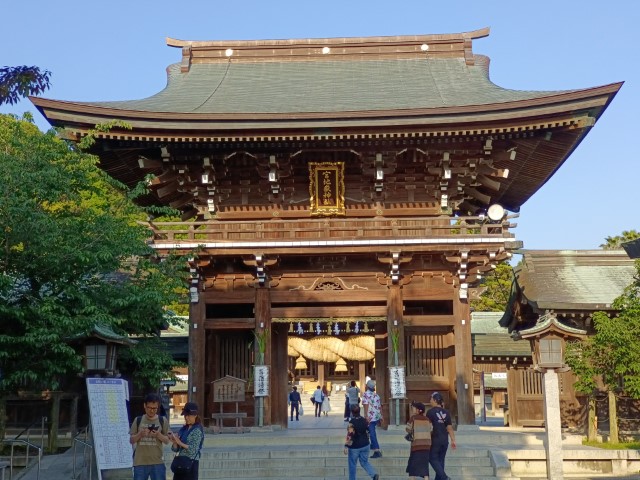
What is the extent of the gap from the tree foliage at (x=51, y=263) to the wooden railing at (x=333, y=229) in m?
3.61

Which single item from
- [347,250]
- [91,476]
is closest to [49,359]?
[91,476]

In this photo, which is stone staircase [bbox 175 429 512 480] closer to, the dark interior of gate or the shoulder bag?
the dark interior of gate

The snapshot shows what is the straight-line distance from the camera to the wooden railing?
1909 cm

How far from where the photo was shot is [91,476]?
14078 mm

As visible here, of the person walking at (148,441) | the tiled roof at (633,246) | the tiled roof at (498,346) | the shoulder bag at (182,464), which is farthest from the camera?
the tiled roof at (498,346)

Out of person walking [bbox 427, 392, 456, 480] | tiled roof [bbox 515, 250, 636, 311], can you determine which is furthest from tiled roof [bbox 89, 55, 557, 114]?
person walking [bbox 427, 392, 456, 480]

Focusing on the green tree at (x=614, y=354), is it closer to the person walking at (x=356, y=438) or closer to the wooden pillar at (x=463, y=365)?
the wooden pillar at (x=463, y=365)

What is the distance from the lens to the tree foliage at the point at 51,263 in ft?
43.6

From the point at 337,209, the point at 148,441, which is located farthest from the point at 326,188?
the point at 148,441

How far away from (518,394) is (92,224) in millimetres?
15085

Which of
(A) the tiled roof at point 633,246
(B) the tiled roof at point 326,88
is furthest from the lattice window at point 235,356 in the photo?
(A) the tiled roof at point 633,246

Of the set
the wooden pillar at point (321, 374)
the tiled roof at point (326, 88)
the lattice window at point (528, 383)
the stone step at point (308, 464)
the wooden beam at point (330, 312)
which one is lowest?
the stone step at point (308, 464)

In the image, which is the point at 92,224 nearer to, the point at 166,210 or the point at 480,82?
the point at 166,210

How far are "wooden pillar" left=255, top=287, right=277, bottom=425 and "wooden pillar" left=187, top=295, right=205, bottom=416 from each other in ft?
4.50
